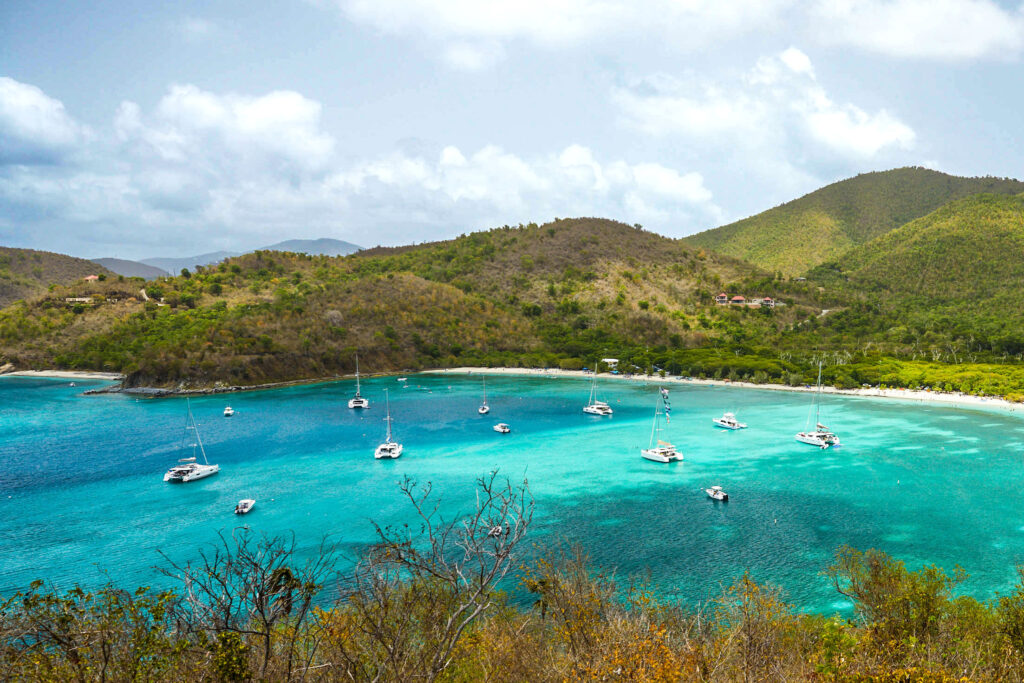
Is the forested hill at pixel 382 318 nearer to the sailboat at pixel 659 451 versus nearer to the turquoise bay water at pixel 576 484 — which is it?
the turquoise bay water at pixel 576 484

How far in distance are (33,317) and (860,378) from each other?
186694 millimetres

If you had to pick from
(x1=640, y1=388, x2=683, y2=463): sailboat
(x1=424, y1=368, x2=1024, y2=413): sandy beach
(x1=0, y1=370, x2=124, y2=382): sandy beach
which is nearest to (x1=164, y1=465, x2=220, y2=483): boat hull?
(x1=640, y1=388, x2=683, y2=463): sailboat

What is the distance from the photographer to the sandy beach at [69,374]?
12719 centimetres

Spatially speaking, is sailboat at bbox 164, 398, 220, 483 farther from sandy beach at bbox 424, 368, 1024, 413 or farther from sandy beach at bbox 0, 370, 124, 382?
sandy beach at bbox 0, 370, 124, 382

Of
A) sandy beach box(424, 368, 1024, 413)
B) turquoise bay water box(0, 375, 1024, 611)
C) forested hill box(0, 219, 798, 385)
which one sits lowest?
turquoise bay water box(0, 375, 1024, 611)

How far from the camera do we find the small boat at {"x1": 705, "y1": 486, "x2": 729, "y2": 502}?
156 ft

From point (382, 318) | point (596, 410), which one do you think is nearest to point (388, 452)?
point (596, 410)

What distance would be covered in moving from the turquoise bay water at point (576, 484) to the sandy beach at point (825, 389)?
3.92 m

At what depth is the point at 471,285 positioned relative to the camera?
180000 millimetres

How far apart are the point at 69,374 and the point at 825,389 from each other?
6147 inches

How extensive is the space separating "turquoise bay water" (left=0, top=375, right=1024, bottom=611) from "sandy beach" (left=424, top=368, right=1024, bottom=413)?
3916 millimetres

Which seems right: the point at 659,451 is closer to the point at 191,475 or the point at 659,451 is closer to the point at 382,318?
the point at 191,475

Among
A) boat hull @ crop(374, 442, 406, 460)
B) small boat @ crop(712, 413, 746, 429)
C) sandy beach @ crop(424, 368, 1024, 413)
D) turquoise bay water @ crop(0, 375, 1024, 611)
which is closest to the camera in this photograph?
turquoise bay water @ crop(0, 375, 1024, 611)

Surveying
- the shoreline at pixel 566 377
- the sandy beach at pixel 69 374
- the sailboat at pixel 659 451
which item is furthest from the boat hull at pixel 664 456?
the sandy beach at pixel 69 374
